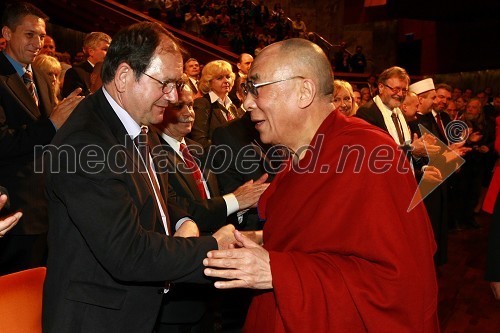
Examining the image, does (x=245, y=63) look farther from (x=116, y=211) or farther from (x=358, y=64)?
(x=358, y=64)

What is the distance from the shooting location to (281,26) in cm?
1438

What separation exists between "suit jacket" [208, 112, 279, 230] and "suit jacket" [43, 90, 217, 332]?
1513mm

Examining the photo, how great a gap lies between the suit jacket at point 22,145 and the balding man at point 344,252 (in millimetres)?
1503

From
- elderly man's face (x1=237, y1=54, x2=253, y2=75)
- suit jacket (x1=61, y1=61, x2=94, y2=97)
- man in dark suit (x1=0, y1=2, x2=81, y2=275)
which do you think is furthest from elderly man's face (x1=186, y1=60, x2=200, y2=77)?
man in dark suit (x1=0, y1=2, x2=81, y2=275)

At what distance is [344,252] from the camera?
4.95 ft

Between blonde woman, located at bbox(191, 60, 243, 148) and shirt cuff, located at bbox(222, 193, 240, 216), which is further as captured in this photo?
blonde woman, located at bbox(191, 60, 243, 148)

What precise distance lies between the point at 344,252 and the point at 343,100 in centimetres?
276

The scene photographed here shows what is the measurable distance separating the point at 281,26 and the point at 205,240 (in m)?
13.4

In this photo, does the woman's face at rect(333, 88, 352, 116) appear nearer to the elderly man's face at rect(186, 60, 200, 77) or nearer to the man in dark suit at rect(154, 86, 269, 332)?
the man in dark suit at rect(154, 86, 269, 332)

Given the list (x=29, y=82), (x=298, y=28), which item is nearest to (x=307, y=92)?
(x=29, y=82)

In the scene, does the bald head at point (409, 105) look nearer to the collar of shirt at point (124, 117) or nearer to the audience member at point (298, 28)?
the collar of shirt at point (124, 117)

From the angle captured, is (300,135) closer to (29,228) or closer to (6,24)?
(29,228)

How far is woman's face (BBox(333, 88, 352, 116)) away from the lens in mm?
4117

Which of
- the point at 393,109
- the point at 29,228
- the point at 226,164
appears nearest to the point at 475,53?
the point at 393,109
